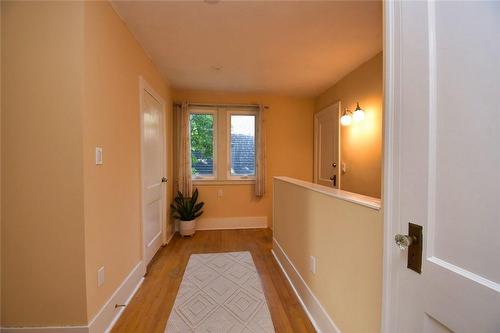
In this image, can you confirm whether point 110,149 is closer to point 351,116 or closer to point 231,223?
point 231,223

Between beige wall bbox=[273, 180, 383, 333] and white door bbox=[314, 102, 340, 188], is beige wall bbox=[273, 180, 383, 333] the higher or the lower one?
the lower one

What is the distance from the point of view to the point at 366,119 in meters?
2.65

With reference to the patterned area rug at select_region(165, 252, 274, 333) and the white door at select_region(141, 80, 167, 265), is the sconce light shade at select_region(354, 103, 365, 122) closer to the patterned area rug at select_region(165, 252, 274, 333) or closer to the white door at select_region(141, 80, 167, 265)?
the patterned area rug at select_region(165, 252, 274, 333)

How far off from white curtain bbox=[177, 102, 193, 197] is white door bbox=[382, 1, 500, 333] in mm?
3200

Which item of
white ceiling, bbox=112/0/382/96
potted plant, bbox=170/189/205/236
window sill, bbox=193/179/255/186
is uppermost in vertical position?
white ceiling, bbox=112/0/382/96

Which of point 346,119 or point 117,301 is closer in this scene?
point 117,301

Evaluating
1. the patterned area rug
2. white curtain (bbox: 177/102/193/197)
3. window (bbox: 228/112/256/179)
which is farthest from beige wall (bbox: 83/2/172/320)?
window (bbox: 228/112/256/179)

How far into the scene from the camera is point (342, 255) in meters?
1.29

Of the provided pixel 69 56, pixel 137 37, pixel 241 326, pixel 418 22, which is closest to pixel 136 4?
pixel 137 37

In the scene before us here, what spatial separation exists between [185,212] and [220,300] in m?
1.79

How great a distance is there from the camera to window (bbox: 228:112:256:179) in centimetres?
390

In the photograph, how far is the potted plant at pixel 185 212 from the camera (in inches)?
135

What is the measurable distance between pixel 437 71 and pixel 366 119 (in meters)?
2.27

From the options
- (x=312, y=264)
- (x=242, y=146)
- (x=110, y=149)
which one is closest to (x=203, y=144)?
(x=242, y=146)
